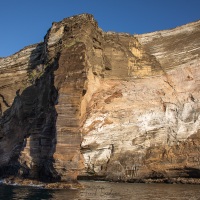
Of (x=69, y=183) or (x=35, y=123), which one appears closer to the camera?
(x=69, y=183)

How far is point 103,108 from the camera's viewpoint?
118ft

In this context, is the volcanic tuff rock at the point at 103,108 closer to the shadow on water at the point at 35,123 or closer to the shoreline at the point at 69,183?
the shadow on water at the point at 35,123

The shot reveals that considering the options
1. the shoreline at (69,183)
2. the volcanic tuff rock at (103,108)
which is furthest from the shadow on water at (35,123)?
the shoreline at (69,183)

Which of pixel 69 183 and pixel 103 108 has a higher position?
pixel 103 108

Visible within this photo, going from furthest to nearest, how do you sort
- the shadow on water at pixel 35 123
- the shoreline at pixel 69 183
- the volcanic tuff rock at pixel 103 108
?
the shadow on water at pixel 35 123, the volcanic tuff rock at pixel 103 108, the shoreline at pixel 69 183

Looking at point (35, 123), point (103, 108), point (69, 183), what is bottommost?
point (69, 183)

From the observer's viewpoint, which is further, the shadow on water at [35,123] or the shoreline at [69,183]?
the shadow on water at [35,123]

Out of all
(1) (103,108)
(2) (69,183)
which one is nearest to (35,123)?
(1) (103,108)

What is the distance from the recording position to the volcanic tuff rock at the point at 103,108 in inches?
1192

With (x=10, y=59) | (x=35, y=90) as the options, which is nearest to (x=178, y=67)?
(x=35, y=90)

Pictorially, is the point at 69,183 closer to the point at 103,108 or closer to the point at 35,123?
the point at 35,123

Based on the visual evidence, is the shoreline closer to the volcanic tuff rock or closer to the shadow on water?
the volcanic tuff rock

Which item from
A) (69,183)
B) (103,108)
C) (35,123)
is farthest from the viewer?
(103,108)

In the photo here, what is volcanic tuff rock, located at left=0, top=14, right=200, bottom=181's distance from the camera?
30281 millimetres
